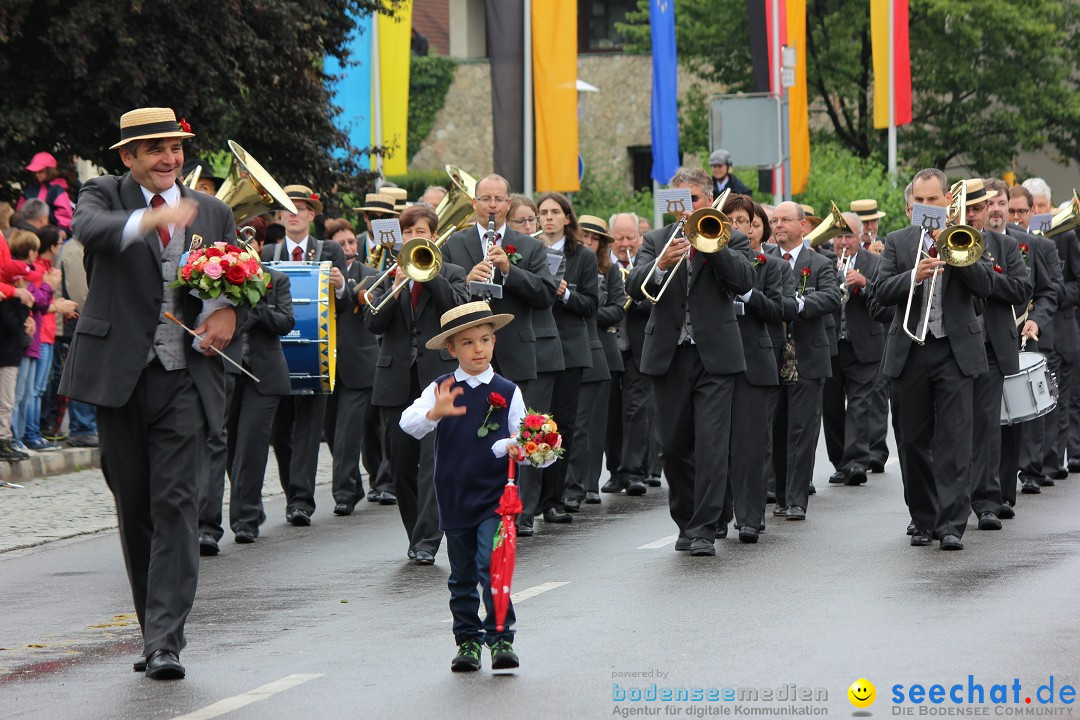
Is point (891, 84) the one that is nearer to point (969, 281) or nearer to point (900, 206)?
point (900, 206)

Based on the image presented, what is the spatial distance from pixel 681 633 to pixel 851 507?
5.80 m

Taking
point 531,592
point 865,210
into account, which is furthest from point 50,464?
point 865,210

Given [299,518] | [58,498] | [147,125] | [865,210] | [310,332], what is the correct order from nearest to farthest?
[147,125] → [310,332] → [299,518] → [58,498] → [865,210]

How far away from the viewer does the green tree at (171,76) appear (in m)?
18.3

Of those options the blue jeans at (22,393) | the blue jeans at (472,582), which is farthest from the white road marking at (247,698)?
the blue jeans at (22,393)

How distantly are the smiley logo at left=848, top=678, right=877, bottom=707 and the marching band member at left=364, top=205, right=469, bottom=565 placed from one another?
4.39 meters

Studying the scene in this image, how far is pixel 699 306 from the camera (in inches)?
458

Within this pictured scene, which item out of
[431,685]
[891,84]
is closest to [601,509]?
[431,685]

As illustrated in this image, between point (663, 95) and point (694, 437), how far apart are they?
53.3 ft

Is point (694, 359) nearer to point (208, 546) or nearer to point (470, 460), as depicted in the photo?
point (208, 546)

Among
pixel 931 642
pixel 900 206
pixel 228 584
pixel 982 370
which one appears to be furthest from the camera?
pixel 900 206

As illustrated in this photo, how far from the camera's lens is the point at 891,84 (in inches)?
1347

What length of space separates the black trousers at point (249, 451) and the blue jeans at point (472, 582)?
192 inches

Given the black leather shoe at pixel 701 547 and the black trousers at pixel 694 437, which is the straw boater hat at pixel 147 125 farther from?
the black leather shoe at pixel 701 547
